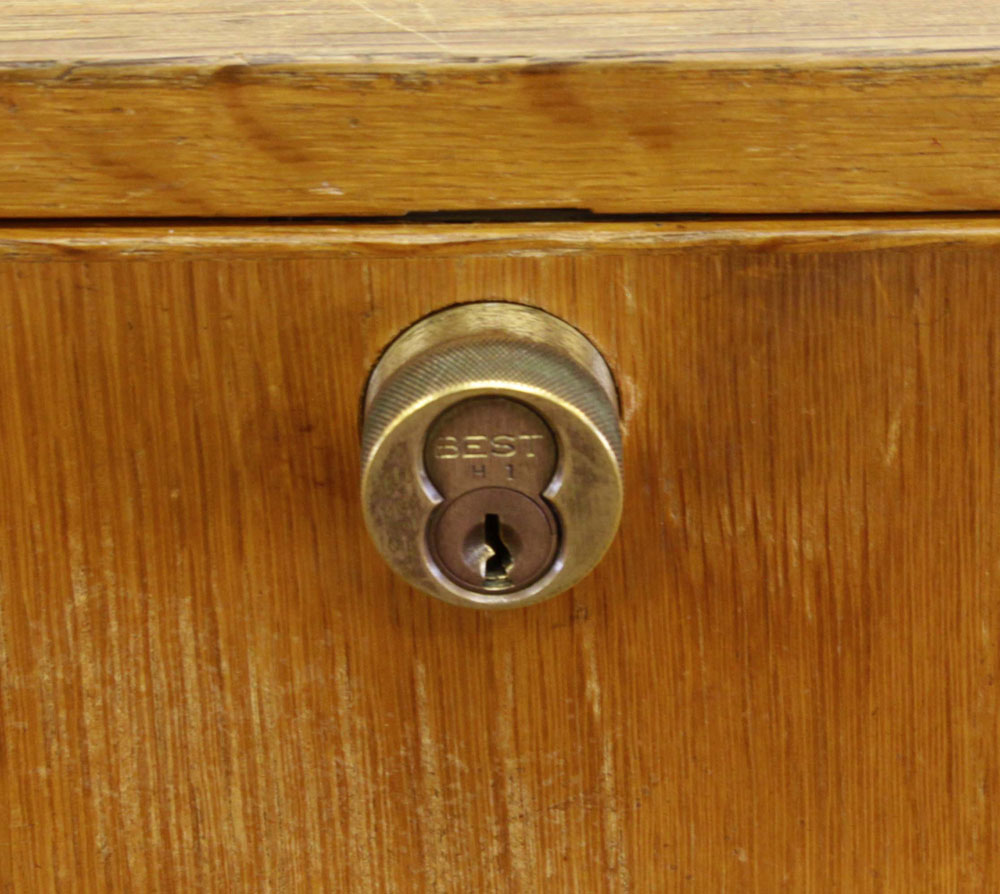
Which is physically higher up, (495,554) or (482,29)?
(482,29)

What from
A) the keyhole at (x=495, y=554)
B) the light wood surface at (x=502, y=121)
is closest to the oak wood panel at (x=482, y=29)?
the light wood surface at (x=502, y=121)

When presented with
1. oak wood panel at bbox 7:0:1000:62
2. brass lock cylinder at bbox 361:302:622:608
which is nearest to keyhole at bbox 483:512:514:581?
brass lock cylinder at bbox 361:302:622:608

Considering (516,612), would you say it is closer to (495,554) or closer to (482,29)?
(495,554)

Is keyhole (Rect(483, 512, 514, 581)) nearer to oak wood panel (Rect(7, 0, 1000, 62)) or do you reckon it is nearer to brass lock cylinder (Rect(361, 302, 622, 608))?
brass lock cylinder (Rect(361, 302, 622, 608))

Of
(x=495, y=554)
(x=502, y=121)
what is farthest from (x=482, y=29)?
(x=495, y=554)

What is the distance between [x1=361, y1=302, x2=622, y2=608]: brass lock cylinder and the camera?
0.31 meters

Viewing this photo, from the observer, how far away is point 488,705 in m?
0.37

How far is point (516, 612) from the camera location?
1.17 ft

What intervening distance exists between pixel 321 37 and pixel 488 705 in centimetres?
20

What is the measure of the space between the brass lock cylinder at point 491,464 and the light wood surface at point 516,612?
26 millimetres

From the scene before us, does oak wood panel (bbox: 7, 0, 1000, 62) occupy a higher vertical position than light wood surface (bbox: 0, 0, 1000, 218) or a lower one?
higher

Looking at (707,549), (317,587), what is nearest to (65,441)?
(317,587)

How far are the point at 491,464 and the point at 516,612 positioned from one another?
0.06 m

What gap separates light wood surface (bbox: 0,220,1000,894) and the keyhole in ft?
0.11
